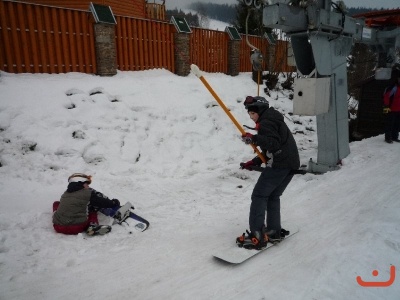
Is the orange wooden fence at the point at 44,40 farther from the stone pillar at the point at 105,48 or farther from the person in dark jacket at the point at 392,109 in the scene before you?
the person in dark jacket at the point at 392,109

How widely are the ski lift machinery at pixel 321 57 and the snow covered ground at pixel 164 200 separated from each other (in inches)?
28.7

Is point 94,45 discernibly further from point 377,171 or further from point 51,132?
point 377,171

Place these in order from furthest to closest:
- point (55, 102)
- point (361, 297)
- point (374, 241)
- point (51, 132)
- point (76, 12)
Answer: point (76, 12)
point (55, 102)
point (51, 132)
point (374, 241)
point (361, 297)

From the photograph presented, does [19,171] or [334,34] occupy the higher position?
[334,34]

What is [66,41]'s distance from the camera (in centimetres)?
795

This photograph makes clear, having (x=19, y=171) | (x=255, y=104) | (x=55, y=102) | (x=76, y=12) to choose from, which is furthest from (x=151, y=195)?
(x=76, y=12)

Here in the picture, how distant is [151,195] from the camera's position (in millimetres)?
5250

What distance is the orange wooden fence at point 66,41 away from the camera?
7062mm

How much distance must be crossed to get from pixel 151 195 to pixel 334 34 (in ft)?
16.7

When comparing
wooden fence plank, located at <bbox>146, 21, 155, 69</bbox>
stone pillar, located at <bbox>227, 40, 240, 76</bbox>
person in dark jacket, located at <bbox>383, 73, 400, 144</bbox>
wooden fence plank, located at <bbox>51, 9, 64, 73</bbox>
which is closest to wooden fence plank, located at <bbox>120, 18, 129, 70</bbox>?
wooden fence plank, located at <bbox>146, 21, 155, 69</bbox>

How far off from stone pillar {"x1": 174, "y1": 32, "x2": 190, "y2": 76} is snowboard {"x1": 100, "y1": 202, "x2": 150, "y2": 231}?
23.9 ft

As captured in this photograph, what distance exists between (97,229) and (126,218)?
45cm

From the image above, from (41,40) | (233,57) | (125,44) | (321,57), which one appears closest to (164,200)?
(321,57)

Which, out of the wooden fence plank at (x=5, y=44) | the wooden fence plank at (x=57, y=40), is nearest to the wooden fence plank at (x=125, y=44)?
the wooden fence plank at (x=57, y=40)
